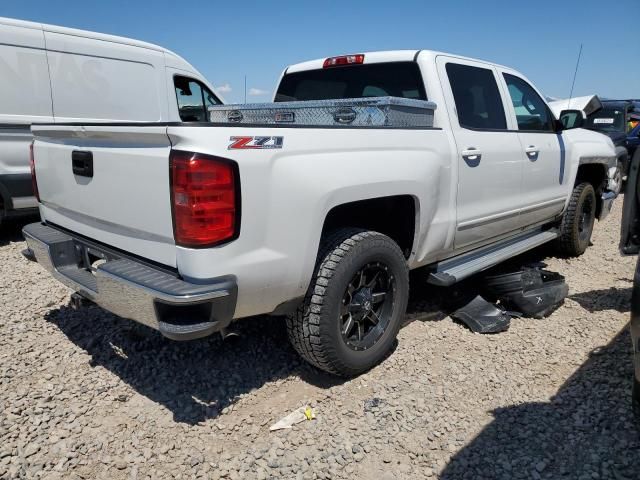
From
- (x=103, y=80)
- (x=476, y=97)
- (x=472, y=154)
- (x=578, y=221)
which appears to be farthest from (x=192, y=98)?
(x=578, y=221)

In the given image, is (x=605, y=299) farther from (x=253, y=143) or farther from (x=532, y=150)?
(x=253, y=143)

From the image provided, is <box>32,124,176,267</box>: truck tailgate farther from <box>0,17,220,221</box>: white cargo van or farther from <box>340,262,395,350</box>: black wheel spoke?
<box>0,17,220,221</box>: white cargo van

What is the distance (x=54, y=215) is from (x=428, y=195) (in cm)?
234

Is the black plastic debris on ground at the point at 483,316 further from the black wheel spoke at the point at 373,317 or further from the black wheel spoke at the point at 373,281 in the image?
the black wheel spoke at the point at 373,281

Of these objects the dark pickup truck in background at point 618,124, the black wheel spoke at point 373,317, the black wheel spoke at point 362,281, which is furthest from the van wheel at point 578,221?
the dark pickup truck in background at point 618,124

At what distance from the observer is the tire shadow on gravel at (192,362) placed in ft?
8.95

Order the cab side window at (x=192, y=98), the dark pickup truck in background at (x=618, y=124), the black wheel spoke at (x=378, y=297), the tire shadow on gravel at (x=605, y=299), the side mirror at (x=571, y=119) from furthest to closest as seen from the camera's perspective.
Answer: the dark pickup truck in background at (x=618, y=124)
the cab side window at (x=192, y=98)
the side mirror at (x=571, y=119)
the tire shadow on gravel at (x=605, y=299)
the black wheel spoke at (x=378, y=297)

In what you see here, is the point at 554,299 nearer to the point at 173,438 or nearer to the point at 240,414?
the point at 240,414

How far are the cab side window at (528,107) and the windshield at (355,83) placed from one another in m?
1.17

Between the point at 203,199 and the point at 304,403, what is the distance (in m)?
1.34

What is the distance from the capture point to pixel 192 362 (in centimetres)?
302

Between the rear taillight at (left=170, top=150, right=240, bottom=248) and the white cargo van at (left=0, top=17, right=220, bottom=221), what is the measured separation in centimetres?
413

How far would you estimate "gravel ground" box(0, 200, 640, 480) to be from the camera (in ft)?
7.37

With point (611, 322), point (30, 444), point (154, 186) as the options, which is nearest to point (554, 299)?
point (611, 322)
